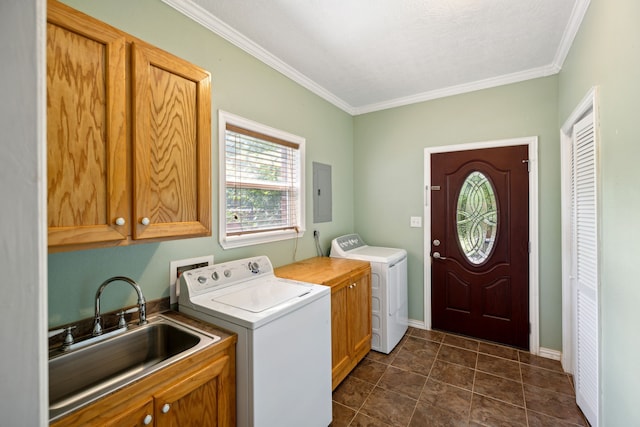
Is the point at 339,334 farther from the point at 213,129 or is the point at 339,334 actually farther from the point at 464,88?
the point at 464,88

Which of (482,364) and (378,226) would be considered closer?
(482,364)

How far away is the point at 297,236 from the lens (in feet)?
8.93

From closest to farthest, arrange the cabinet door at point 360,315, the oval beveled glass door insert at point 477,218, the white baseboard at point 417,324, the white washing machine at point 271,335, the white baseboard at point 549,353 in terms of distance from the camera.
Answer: the white washing machine at point 271,335, the cabinet door at point 360,315, the white baseboard at point 549,353, the oval beveled glass door insert at point 477,218, the white baseboard at point 417,324

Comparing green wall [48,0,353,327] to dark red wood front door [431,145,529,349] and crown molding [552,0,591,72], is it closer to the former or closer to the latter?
dark red wood front door [431,145,529,349]

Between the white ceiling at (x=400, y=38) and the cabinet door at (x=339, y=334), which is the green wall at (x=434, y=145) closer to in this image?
the white ceiling at (x=400, y=38)

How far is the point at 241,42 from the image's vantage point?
2117mm

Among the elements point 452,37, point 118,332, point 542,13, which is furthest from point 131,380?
point 542,13

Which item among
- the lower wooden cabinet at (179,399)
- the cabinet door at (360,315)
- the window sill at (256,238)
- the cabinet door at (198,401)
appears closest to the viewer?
the lower wooden cabinet at (179,399)

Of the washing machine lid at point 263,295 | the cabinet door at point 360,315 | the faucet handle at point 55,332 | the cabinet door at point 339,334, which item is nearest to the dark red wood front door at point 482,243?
the cabinet door at point 360,315

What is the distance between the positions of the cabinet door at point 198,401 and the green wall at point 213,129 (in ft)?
2.09

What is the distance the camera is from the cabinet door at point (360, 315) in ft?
7.76
